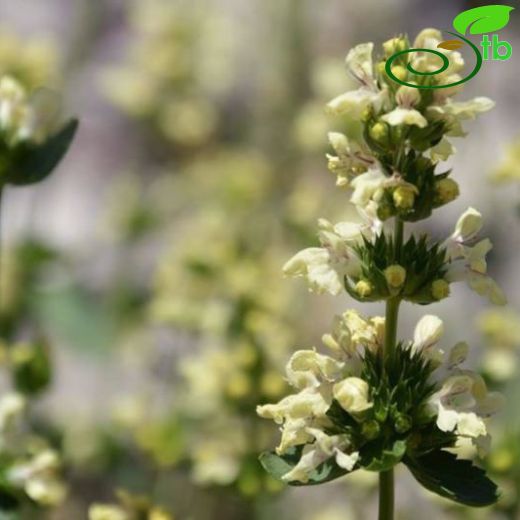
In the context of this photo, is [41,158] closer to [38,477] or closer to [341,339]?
[38,477]

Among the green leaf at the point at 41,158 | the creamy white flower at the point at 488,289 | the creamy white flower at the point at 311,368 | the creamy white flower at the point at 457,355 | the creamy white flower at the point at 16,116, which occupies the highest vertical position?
the creamy white flower at the point at 16,116

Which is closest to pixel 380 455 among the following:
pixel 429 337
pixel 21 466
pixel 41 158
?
pixel 429 337

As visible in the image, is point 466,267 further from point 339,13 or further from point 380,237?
point 339,13

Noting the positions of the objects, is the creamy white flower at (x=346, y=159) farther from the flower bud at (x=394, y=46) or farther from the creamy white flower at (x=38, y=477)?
the creamy white flower at (x=38, y=477)

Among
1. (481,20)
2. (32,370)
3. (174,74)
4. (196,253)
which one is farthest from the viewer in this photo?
(174,74)

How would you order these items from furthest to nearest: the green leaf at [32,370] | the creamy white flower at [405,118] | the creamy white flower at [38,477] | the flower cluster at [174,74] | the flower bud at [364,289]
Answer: the flower cluster at [174,74]
the green leaf at [32,370]
the creamy white flower at [38,477]
the flower bud at [364,289]
the creamy white flower at [405,118]

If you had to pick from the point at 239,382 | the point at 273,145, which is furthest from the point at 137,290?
the point at 239,382

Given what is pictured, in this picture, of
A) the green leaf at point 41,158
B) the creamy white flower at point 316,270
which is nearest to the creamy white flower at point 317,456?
the creamy white flower at point 316,270
